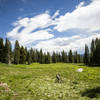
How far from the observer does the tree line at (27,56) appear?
6184 cm

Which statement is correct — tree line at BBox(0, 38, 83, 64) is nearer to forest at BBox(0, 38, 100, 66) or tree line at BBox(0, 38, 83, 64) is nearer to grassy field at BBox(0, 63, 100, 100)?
forest at BBox(0, 38, 100, 66)

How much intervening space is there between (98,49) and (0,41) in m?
77.2

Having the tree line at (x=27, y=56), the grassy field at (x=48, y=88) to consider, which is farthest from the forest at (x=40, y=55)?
the grassy field at (x=48, y=88)

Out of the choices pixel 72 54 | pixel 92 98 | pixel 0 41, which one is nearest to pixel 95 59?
pixel 72 54

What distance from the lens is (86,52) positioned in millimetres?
94000

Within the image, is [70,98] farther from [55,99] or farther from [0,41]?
[0,41]

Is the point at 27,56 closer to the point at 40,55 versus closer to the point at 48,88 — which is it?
the point at 40,55

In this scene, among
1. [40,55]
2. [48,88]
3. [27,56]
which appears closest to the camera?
[48,88]

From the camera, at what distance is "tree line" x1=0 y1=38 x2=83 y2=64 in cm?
6184

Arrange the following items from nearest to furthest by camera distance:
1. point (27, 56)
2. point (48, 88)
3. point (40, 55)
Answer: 1. point (48, 88)
2. point (27, 56)
3. point (40, 55)

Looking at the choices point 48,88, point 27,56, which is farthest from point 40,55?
point 48,88

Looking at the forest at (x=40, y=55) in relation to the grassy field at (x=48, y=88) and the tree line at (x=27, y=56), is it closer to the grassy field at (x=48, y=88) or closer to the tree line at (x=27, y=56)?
the tree line at (x=27, y=56)

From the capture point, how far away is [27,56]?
88.6 meters

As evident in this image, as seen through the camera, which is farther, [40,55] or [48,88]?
[40,55]
